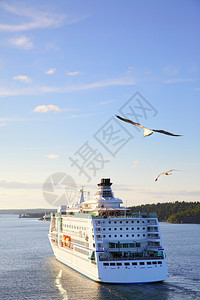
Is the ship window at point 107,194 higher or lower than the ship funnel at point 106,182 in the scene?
lower

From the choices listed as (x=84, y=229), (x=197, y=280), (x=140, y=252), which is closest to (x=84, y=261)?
(x=84, y=229)

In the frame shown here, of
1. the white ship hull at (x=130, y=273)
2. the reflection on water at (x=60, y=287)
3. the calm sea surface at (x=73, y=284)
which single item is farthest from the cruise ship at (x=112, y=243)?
the reflection on water at (x=60, y=287)

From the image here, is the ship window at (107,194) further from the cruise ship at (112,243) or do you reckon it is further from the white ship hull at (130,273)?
the white ship hull at (130,273)

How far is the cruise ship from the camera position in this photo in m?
41.1

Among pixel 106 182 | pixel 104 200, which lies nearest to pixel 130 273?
pixel 104 200

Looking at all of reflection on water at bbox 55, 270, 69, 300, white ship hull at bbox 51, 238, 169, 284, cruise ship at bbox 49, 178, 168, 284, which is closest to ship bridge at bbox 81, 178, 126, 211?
cruise ship at bbox 49, 178, 168, 284

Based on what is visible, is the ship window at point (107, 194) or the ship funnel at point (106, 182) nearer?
the ship window at point (107, 194)

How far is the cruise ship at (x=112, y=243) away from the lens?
41.1 m

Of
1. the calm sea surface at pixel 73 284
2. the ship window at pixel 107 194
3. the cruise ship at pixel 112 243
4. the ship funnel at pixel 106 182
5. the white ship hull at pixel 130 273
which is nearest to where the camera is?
the calm sea surface at pixel 73 284

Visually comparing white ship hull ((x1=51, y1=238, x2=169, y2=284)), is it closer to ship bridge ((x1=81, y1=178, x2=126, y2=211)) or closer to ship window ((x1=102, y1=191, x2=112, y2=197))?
ship bridge ((x1=81, y1=178, x2=126, y2=211))

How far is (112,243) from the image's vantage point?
45094mm

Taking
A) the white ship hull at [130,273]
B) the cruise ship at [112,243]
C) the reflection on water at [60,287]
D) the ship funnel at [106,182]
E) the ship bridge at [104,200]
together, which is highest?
the ship funnel at [106,182]

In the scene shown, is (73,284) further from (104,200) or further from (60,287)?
(104,200)

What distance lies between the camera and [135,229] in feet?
151
